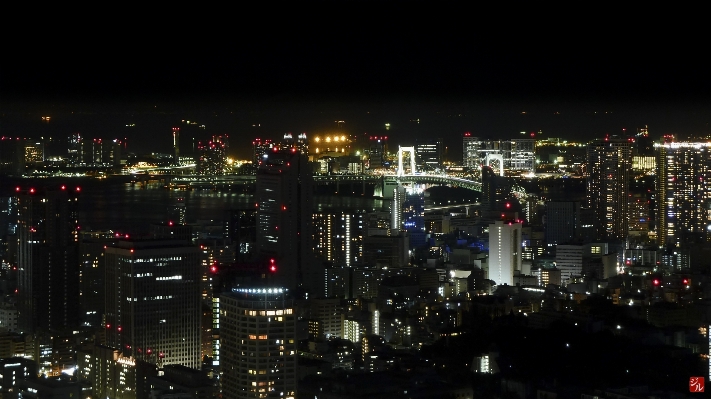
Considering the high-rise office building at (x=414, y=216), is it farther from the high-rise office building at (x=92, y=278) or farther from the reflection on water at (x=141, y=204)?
the high-rise office building at (x=92, y=278)

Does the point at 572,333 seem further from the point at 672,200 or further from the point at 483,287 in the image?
the point at 672,200

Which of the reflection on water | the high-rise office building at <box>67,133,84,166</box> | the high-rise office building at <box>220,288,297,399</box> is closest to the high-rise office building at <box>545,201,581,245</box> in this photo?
the reflection on water

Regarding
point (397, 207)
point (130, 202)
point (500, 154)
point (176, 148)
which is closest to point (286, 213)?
point (130, 202)

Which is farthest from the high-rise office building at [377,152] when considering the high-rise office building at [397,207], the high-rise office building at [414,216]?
A: the high-rise office building at [414,216]

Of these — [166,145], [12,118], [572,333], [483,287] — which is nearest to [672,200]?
[483,287]

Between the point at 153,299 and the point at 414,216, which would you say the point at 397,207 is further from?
the point at 153,299

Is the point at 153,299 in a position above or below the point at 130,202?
below

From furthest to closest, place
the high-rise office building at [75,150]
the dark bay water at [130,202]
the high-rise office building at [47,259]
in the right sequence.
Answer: the dark bay water at [130,202] → the high-rise office building at [47,259] → the high-rise office building at [75,150]
